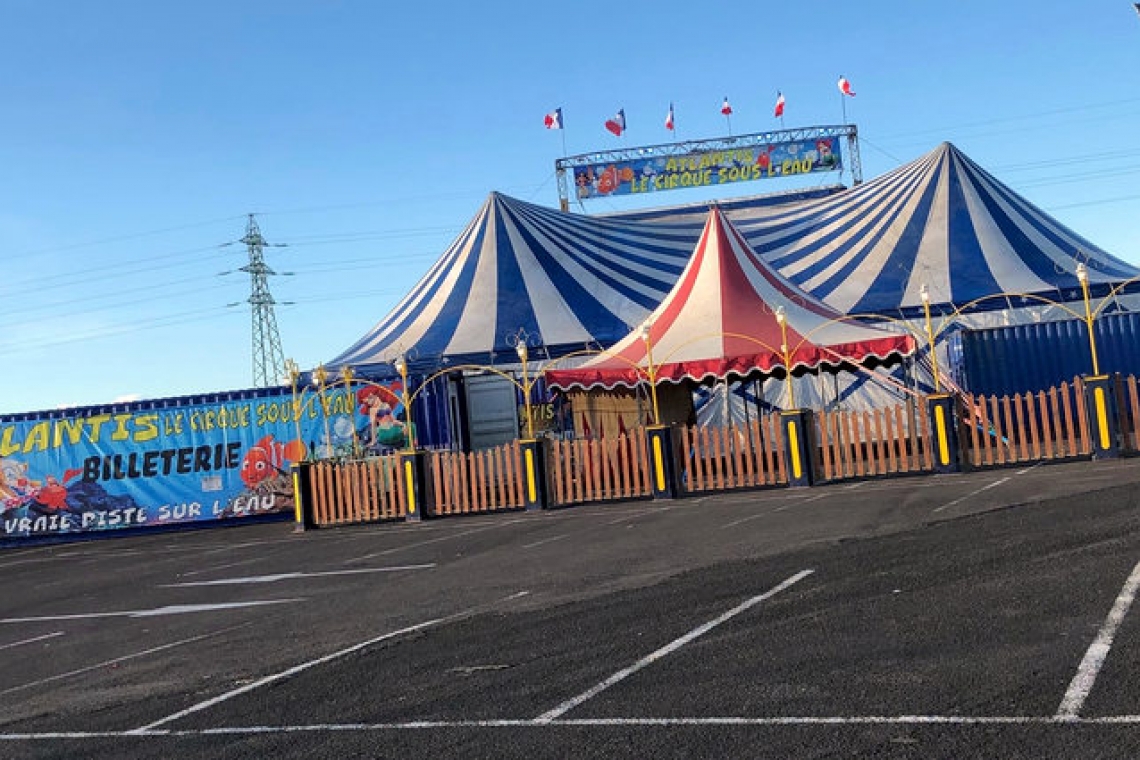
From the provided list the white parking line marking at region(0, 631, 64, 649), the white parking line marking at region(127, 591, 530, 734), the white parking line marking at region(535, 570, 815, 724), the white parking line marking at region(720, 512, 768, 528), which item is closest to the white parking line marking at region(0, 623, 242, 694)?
the white parking line marking at region(127, 591, 530, 734)

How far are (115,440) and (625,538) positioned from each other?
14.0m

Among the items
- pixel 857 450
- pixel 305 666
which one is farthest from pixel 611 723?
pixel 857 450

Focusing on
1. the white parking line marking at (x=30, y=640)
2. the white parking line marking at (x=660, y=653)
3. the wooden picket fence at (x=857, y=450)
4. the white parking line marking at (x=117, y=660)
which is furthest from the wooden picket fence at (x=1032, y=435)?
the white parking line marking at (x=30, y=640)

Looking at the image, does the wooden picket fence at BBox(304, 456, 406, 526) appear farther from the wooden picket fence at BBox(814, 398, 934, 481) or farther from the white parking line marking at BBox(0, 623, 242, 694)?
the white parking line marking at BBox(0, 623, 242, 694)

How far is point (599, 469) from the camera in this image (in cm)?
1838

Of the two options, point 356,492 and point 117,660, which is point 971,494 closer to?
point 117,660

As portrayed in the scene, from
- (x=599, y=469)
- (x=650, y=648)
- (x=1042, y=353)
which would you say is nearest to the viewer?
(x=650, y=648)

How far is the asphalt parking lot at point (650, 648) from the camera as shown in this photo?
4539 mm

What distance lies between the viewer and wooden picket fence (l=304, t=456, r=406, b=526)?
19344mm

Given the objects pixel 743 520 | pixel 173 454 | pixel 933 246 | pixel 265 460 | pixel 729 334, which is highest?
pixel 933 246

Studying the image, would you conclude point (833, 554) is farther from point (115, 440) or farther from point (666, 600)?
point (115, 440)

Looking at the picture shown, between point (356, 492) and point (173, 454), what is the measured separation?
16.8 feet

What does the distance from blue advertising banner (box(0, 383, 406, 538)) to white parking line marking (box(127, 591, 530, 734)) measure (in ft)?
44.5

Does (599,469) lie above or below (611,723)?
above
